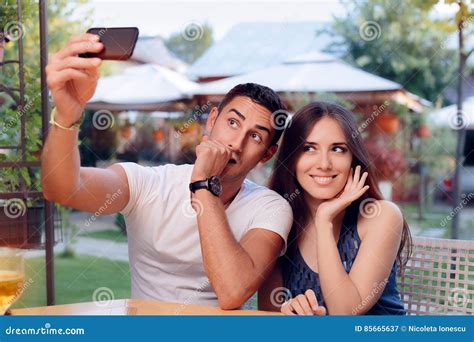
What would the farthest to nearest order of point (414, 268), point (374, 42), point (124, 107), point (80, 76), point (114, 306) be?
point (374, 42) < point (124, 107) < point (414, 268) < point (114, 306) < point (80, 76)

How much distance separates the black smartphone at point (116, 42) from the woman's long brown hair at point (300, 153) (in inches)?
21.8

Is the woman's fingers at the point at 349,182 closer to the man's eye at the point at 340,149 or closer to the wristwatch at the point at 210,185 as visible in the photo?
the man's eye at the point at 340,149

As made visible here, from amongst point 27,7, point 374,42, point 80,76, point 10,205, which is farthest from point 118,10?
point 374,42

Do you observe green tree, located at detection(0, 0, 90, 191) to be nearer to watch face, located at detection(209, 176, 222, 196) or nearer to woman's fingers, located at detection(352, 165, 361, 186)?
watch face, located at detection(209, 176, 222, 196)

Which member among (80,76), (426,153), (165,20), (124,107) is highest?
(165,20)

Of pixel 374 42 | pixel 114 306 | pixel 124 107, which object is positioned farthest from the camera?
pixel 374 42

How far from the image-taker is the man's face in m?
1.54

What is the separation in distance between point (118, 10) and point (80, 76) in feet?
2.63

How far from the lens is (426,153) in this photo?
5727 mm

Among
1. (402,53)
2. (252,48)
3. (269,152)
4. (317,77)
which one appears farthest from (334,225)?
(402,53)

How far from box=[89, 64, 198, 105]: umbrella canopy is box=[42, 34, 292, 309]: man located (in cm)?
272

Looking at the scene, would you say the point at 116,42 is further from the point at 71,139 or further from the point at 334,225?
the point at 334,225
